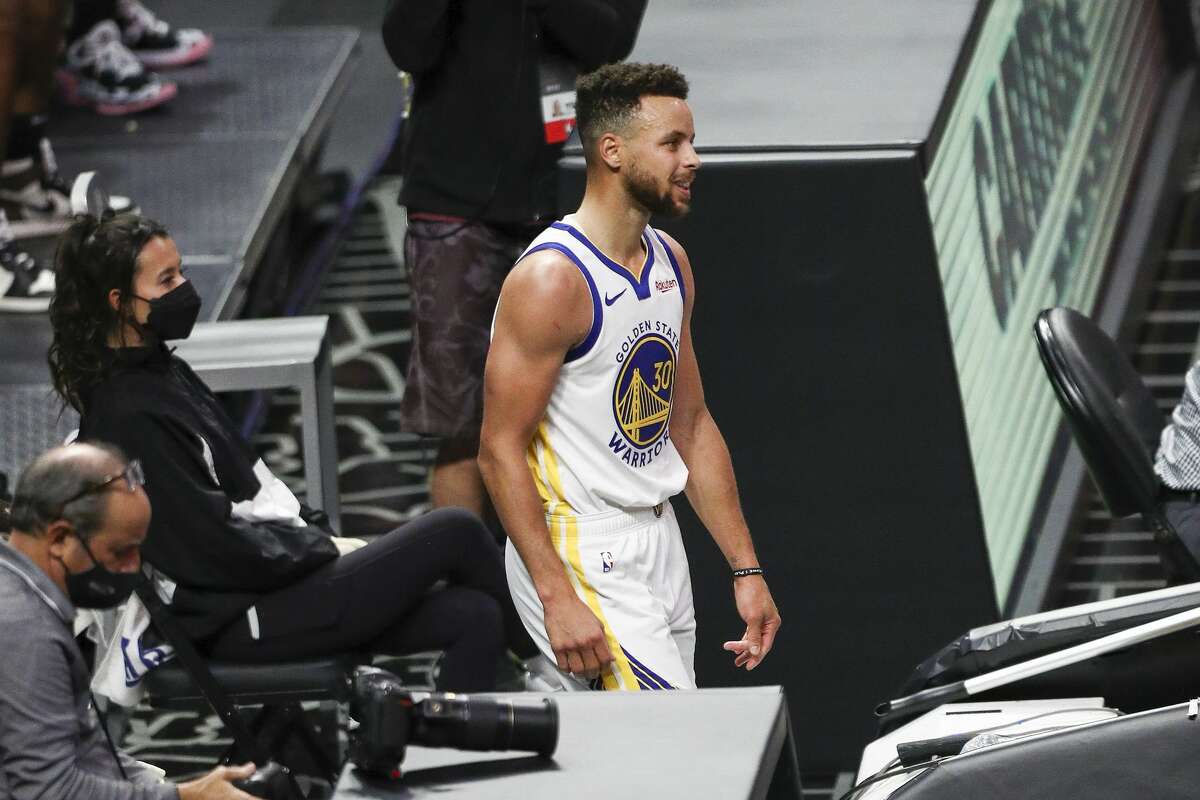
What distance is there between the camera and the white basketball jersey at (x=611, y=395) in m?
3.57

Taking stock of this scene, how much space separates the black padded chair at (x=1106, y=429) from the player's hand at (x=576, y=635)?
145cm

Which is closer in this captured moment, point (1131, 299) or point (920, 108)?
point (920, 108)

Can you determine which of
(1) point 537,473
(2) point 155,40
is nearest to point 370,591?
(1) point 537,473

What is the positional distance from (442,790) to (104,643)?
1789 mm

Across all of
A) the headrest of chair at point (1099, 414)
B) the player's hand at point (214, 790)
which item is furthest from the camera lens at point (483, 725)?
the headrest of chair at point (1099, 414)

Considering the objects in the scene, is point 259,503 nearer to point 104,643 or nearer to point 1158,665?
point 104,643

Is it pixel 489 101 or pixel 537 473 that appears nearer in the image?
pixel 537 473

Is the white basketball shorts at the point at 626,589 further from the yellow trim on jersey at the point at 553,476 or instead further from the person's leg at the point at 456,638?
the person's leg at the point at 456,638

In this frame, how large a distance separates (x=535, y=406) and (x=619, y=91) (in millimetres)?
553

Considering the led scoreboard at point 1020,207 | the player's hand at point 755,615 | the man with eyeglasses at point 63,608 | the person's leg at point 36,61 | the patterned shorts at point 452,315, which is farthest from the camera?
the person's leg at point 36,61

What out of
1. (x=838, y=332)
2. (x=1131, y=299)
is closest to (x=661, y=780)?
(x=838, y=332)

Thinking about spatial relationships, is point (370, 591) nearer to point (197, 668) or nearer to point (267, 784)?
point (197, 668)

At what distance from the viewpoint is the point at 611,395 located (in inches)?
141

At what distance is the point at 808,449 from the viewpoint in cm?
441
